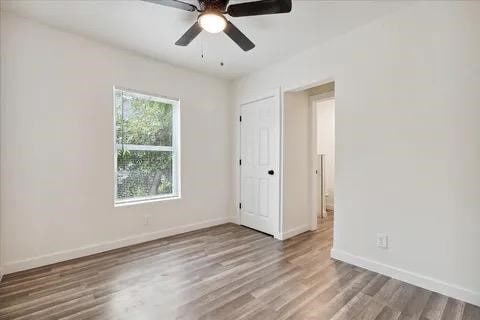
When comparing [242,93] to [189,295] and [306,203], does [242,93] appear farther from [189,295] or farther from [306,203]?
[189,295]

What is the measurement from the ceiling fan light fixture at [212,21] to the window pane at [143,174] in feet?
6.59

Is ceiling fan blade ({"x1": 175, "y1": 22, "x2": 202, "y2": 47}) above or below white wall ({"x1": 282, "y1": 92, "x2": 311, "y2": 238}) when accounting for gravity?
above

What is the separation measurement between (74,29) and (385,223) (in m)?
3.84

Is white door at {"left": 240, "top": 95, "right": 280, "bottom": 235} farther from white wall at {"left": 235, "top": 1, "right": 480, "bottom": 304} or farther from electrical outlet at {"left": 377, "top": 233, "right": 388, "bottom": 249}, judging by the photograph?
electrical outlet at {"left": 377, "top": 233, "right": 388, "bottom": 249}

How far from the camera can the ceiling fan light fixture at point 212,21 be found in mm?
1869

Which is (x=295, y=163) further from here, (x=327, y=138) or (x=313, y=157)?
(x=327, y=138)

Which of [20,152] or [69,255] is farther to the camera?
[69,255]

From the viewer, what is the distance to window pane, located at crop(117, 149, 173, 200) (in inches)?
125

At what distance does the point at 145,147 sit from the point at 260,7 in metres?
2.36

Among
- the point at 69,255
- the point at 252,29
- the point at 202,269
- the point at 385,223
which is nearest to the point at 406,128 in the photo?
the point at 385,223

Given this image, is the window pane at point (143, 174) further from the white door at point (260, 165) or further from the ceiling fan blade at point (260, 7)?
Answer: the ceiling fan blade at point (260, 7)

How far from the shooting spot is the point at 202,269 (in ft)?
8.07

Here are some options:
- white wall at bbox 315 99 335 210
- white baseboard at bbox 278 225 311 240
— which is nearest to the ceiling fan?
white baseboard at bbox 278 225 311 240

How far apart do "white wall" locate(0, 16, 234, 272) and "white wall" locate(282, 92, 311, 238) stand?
1.65 meters
